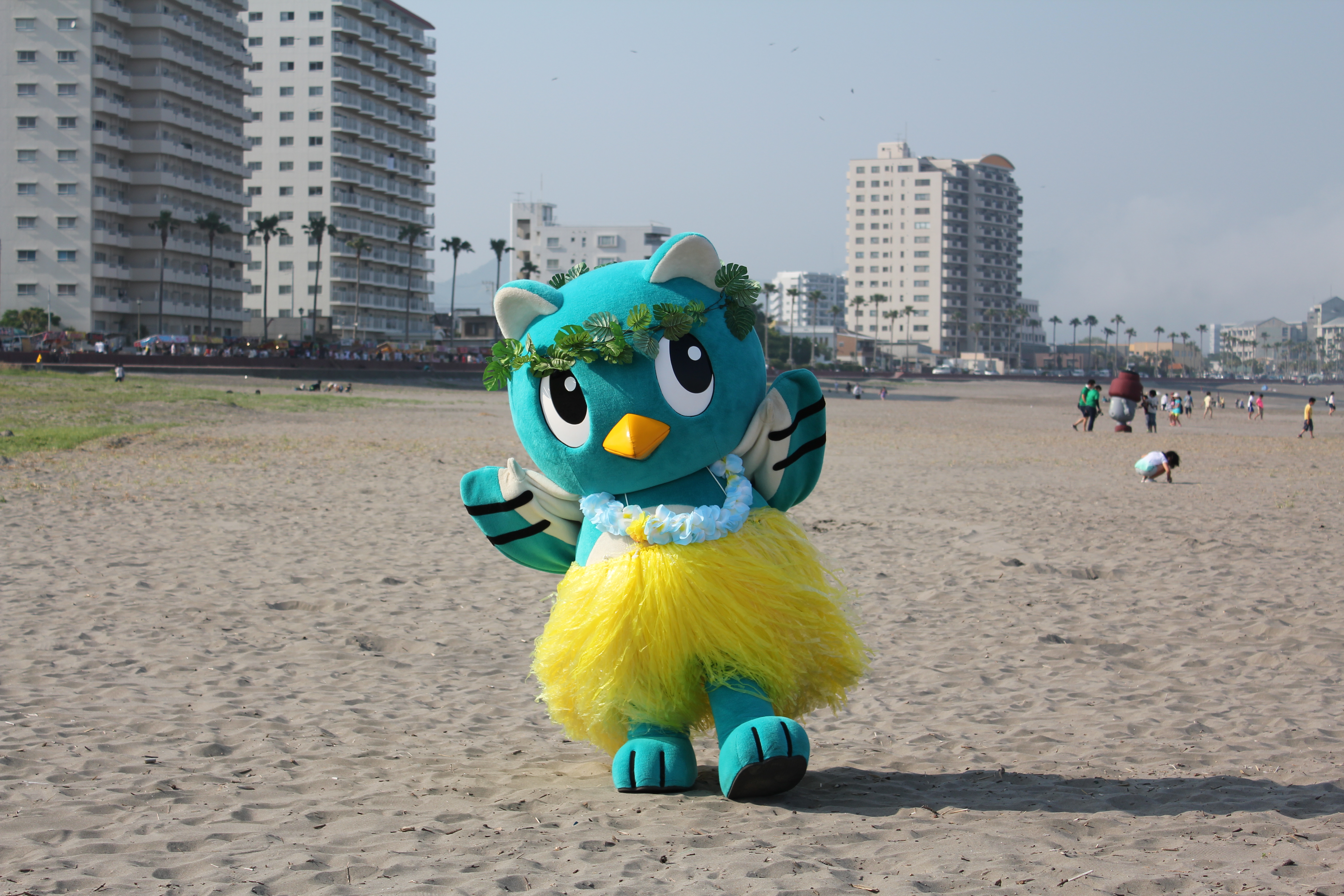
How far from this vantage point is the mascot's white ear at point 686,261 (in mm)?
4418

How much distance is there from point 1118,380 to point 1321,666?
86.2ft

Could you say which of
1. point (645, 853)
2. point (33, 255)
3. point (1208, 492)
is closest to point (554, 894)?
point (645, 853)

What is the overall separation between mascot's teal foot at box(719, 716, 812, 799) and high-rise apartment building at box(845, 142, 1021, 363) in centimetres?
14430

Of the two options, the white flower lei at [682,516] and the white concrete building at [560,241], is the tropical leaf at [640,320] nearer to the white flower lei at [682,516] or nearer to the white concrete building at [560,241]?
the white flower lei at [682,516]

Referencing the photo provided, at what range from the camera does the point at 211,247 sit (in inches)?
2803

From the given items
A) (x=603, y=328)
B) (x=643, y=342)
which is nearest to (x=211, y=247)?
(x=603, y=328)

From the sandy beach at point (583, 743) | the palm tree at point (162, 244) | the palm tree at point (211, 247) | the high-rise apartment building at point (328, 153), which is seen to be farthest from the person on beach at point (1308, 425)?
the high-rise apartment building at point (328, 153)

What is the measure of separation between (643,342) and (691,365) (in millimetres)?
231

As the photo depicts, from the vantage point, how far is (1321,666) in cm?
679

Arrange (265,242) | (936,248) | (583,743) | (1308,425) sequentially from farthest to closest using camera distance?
(936,248) → (265,242) → (1308,425) → (583,743)

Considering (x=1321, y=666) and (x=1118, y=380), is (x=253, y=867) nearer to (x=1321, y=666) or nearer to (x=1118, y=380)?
(x=1321, y=666)

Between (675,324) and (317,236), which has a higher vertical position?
(317,236)

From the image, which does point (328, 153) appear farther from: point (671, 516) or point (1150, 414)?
point (671, 516)

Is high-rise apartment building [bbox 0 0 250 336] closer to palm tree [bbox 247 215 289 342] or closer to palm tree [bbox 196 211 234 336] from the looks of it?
palm tree [bbox 196 211 234 336]
